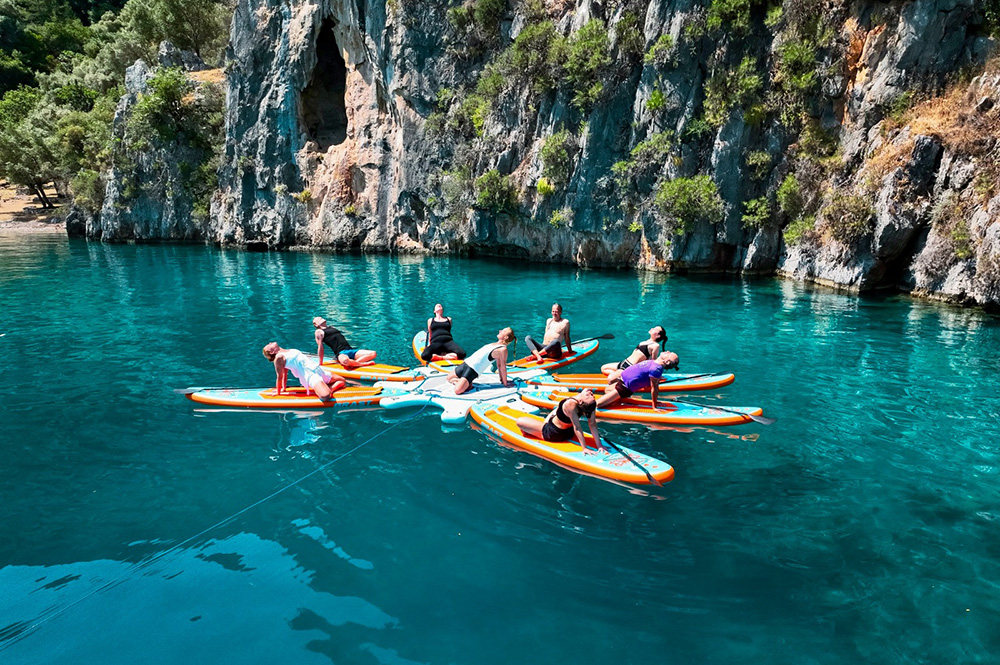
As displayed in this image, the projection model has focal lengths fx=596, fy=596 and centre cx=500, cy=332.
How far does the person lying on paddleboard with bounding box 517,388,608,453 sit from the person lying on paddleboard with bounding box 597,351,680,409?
148cm

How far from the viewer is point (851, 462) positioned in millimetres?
8797

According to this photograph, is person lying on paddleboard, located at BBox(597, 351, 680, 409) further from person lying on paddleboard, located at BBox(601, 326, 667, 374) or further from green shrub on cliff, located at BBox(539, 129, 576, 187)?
green shrub on cliff, located at BBox(539, 129, 576, 187)

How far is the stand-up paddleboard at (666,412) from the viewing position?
10.0 metres

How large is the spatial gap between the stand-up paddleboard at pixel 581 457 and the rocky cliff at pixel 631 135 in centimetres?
1516

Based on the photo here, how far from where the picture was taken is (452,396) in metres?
11.5

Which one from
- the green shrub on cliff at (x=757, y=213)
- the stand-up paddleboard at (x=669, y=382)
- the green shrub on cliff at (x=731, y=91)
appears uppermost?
the green shrub on cliff at (x=731, y=91)

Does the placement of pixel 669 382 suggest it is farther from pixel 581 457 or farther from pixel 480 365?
pixel 581 457

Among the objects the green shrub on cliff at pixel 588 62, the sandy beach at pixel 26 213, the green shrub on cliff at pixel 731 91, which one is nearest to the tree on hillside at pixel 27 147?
the sandy beach at pixel 26 213

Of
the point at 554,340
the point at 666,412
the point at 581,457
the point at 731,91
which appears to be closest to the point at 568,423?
the point at 581,457

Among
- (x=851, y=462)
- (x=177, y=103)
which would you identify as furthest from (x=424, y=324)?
(x=177, y=103)

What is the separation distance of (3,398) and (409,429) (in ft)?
27.4

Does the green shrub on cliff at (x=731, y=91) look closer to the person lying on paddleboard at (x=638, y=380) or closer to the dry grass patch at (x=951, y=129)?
the dry grass patch at (x=951, y=129)

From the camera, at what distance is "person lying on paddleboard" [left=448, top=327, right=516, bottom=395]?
11.7 m

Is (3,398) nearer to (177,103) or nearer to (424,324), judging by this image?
(424,324)
